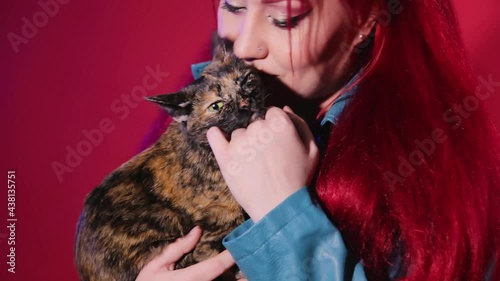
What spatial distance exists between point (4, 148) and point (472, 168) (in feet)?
3.68

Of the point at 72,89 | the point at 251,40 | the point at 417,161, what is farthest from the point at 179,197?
the point at 72,89

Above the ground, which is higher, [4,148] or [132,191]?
[4,148]

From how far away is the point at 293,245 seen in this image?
77 cm

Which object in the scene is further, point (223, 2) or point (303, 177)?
point (223, 2)

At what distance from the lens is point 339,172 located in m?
0.89

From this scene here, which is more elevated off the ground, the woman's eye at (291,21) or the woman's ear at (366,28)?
the woman's eye at (291,21)

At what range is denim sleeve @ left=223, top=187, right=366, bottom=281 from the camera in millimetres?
777

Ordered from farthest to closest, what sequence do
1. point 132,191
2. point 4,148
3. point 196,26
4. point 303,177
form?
point 196,26 < point 4,148 < point 132,191 < point 303,177

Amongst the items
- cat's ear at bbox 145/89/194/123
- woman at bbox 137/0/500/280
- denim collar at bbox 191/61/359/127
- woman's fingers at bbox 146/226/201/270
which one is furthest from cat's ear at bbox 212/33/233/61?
woman's fingers at bbox 146/226/201/270

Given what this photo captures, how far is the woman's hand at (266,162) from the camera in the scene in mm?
811

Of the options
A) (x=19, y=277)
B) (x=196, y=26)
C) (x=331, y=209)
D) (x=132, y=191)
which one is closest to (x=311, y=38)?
(x=331, y=209)

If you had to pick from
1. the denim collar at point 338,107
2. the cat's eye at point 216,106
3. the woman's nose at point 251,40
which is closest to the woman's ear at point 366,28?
the denim collar at point 338,107

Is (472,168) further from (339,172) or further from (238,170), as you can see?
(238,170)

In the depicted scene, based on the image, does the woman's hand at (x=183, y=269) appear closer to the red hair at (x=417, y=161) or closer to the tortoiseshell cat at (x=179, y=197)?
the tortoiseshell cat at (x=179, y=197)
